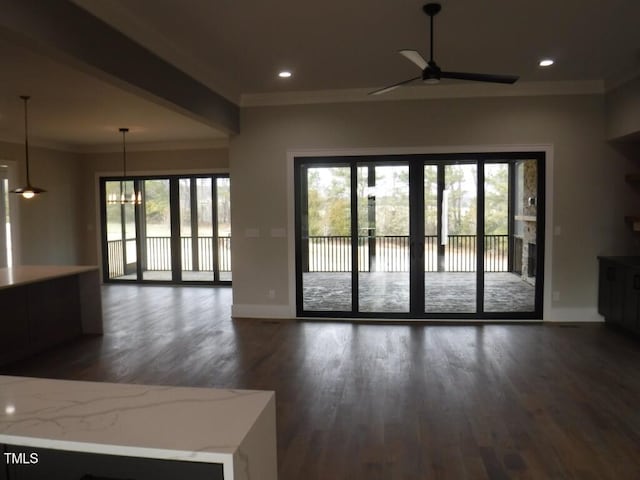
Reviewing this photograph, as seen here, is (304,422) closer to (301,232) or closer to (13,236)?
(301,232)

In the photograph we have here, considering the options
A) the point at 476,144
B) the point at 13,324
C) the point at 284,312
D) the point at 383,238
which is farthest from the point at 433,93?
the point at 13,324

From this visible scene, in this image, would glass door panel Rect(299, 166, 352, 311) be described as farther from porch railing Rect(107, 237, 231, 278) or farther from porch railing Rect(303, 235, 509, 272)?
porch railing Rect(107, 237, 231, 278)

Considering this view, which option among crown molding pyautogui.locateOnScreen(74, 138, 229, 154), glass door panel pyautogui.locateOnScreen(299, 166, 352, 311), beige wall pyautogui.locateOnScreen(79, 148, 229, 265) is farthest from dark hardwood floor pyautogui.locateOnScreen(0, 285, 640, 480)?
crown molding pyautogui.locateOnScreen(74, 138, 229, 154)

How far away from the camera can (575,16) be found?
12.4 feet

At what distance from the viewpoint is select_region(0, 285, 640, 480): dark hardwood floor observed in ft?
9.27

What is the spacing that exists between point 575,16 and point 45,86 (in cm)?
491

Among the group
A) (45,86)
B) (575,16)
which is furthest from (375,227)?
(45,86)

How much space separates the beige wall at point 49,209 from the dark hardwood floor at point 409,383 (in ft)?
9.85

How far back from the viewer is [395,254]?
6.25 meters

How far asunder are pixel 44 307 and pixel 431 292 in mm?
4494

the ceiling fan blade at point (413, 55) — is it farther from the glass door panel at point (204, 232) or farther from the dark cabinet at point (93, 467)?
the glass door panel at point (204, 232)

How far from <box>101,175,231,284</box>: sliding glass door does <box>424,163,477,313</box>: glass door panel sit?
4.42 metres

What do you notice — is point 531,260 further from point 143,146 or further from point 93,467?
point 143,146

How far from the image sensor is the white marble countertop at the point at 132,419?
120cm
